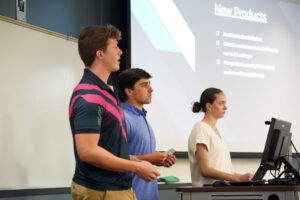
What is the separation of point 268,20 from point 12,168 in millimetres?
3135

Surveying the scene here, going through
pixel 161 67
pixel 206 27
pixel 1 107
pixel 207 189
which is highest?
pixel 206 27

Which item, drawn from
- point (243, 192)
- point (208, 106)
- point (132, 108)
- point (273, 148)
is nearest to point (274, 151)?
point (273, 148)

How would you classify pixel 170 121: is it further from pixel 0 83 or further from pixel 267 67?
pixel 0 83

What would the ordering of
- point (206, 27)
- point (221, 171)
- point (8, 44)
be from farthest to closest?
point (206, 27) < point (8, 44) < point (221, 171)

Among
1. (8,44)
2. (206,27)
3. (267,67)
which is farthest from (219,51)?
(8,44)

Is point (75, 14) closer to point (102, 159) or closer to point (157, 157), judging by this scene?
point (157, 157)

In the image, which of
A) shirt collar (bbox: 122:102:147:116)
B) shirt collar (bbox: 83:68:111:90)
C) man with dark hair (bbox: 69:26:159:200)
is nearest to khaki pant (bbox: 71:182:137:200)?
man with dark hair (bbox: 69:26:159:200)

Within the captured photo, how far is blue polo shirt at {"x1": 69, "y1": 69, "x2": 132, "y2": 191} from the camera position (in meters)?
1.79

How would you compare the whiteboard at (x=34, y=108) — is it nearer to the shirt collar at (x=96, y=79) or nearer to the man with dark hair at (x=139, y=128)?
the man with dark hair at (x=139, y=128)

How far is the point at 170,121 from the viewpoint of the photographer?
4.20m

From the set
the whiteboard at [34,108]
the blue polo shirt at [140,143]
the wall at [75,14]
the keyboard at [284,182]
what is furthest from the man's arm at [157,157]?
the wall at [75,14]

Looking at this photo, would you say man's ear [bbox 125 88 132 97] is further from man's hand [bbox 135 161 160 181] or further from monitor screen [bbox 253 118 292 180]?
man's hand [bbox 135 161 160 181]

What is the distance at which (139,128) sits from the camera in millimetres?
2568

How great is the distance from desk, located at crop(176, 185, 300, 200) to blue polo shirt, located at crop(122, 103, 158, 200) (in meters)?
0.18
